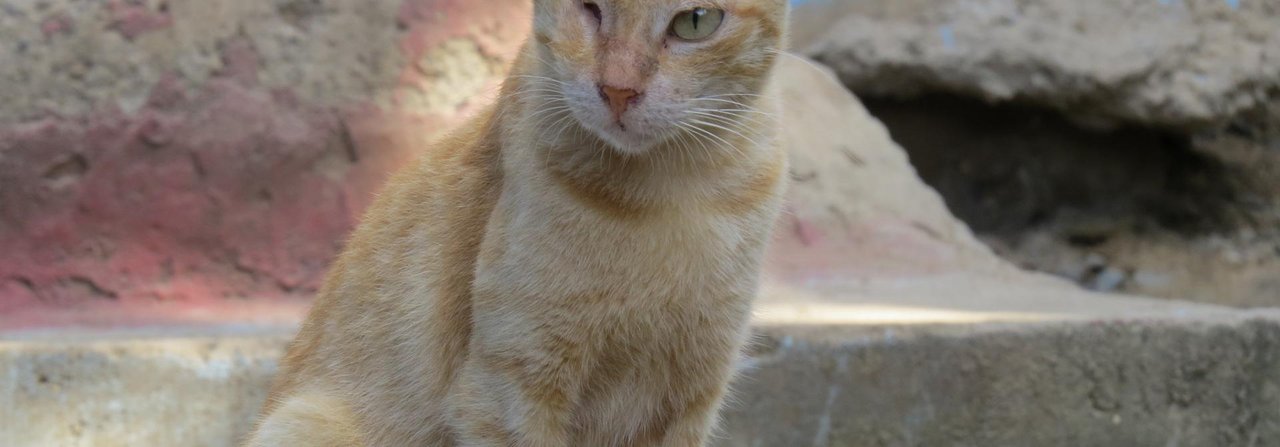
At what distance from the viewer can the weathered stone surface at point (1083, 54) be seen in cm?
599

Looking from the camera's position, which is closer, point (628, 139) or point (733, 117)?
point (628, 139)

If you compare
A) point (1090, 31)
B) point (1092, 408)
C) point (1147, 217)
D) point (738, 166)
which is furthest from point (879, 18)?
point (738, 166)

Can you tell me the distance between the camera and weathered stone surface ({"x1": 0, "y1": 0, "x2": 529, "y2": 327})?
3807mm

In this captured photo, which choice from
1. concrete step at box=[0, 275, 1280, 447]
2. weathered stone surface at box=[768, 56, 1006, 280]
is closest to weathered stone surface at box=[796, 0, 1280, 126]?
weathered stone surface at box=[768, 56, 1006, 280]

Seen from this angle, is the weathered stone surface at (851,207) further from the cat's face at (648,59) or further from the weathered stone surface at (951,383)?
the cat's face at (648,59)

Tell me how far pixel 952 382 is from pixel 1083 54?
344cm

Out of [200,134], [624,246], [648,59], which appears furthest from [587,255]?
[200,134]

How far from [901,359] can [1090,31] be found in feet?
12.0

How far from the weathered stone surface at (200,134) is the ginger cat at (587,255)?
190 centimetres

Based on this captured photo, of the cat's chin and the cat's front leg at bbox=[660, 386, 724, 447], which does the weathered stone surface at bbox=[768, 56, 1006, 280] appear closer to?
the cat's front leg at bbox=[660, 386, 724, 447]

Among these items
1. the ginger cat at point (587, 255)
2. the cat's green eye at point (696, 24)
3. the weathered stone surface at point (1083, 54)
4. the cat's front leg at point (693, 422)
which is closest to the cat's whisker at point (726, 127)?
the ginger cat at point (587, 255)

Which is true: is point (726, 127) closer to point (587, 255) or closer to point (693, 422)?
point (587, 255)

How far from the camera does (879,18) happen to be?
6.56m

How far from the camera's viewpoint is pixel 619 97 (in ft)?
5.74
